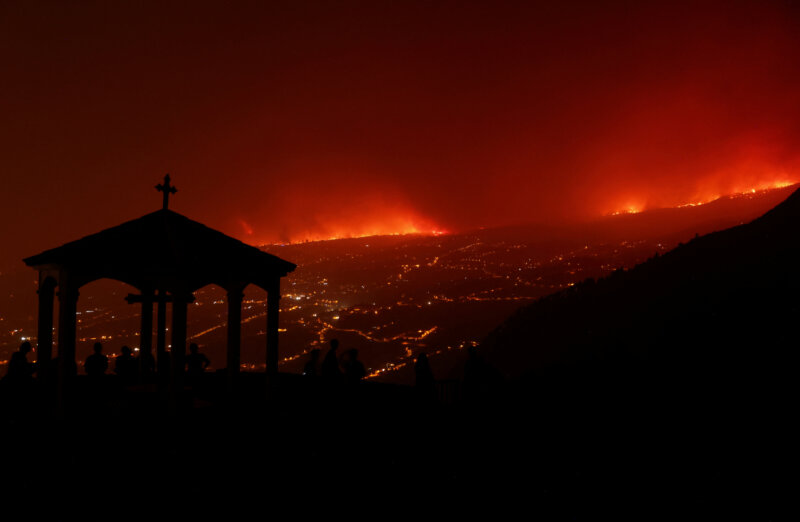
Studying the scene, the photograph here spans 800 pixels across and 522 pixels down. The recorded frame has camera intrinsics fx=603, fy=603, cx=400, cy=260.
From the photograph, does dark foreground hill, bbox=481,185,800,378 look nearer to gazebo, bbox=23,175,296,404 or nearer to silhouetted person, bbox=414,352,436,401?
silhouetted person, bbox=414,352,436,401

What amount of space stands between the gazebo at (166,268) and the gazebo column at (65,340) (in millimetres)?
15

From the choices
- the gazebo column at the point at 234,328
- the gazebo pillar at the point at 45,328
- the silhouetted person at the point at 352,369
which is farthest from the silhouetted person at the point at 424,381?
the gazebo pillar at the point at 45,328

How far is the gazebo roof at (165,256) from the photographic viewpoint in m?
10.3

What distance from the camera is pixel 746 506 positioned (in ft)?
27.8

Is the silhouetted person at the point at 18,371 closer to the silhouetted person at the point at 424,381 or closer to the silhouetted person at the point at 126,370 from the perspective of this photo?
the silhouetted person at the point at 126,370

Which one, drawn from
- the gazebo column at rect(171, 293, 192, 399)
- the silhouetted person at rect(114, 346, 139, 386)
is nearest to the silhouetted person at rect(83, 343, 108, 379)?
the silhouetted person at rect(114, 346, 139, 386)

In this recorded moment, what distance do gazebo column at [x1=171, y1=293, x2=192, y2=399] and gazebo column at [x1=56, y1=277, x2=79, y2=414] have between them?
1.61m

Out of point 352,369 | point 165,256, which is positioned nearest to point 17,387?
point 165,256

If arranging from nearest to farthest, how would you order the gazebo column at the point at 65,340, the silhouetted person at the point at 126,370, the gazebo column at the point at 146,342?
1. the gazebo column at the point at 65,340
2. the gazebo column at the point at 146,342
3. the silhouetted person at the point at 126,370

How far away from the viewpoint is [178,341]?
1023cm

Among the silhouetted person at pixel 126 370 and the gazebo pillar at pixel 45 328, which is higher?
the gazebo pillar at pixel 45 328

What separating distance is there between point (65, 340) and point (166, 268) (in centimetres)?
211

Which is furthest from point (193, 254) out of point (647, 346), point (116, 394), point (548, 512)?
point (647, 346)

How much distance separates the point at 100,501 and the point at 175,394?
102 inches
